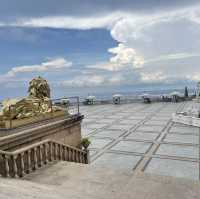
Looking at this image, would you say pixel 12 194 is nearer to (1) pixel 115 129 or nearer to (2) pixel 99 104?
(1) pixel 115 129

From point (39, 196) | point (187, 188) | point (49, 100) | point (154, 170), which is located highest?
point (49, 100)

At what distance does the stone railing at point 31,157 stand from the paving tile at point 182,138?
643cm

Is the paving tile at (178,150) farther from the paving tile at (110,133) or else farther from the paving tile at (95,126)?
the paving tile at (95,126)

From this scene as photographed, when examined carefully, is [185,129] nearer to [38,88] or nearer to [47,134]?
[38,88]

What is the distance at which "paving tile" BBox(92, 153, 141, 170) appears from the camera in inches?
355

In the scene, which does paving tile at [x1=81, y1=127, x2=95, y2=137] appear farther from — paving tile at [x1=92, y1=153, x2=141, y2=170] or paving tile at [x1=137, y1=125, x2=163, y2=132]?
paving tile at [x1=92, y1=153, x2=141, y2=170]

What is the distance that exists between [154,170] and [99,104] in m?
24.1

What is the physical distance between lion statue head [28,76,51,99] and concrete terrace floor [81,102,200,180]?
292 cm

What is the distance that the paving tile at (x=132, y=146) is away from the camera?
10.9 meters

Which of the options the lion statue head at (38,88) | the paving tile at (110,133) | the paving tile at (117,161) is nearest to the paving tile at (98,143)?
the paving tile at (110,133)

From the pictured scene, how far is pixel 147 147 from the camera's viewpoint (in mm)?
11258

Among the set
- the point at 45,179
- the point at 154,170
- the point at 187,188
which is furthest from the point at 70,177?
the point at 154,170

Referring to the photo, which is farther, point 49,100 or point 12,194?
point 49,100

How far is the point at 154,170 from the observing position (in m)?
8.48
